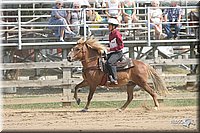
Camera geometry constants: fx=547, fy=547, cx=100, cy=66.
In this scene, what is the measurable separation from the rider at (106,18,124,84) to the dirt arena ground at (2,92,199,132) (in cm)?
108

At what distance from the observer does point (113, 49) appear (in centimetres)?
1493

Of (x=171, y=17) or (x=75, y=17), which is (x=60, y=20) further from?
(x=171, y=17)

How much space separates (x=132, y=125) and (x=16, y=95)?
827 centimetres

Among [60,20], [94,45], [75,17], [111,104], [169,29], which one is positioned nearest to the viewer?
[94,45]

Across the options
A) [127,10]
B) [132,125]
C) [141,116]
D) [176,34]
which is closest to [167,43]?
[176,34]

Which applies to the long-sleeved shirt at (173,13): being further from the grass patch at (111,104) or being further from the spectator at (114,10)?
the grass patch at (111,104)

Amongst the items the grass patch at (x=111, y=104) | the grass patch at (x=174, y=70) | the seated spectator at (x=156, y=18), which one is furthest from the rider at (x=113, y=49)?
the grass patch at (x=174, y=70)

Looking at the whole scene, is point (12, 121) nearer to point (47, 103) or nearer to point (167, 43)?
point (47, 103)

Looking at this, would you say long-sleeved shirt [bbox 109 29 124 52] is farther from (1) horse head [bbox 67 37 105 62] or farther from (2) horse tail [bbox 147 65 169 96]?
(2) horse tail [bbox 147 65 169 96]

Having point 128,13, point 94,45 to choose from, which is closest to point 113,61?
point 94,45

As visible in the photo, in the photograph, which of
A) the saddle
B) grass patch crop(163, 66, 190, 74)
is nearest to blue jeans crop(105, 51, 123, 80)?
the saddle

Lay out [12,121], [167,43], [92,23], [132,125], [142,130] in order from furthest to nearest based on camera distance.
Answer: [167,43], [92,23], [12,121], [132,125], [142,130]

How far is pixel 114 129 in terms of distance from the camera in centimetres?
1127

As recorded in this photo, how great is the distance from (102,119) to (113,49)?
241 cm
